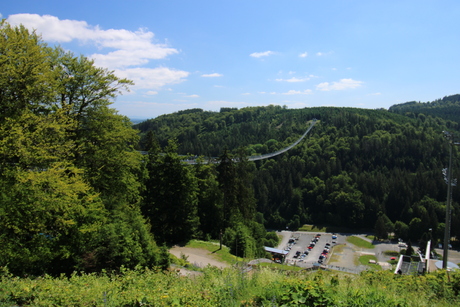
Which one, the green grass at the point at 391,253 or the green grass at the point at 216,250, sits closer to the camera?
the green grass at the point at 216,250

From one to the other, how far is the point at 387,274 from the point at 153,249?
8.52 m

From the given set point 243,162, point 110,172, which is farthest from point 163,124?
point 110,172

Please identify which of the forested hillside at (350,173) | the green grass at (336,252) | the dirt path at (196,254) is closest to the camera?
the dirt path at (196,254)

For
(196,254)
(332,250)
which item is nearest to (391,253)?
(332,250)

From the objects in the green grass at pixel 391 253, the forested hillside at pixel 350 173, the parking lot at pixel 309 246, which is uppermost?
the forested hillside at pixel 350 173

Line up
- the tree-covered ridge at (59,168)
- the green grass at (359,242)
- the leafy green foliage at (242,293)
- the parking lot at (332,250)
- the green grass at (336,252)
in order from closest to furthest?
the leafy green foliage at (242,293) → the tree-covered ridge at (59,168) → the parking lot at (332,250) → the green grass at (336,252) → the green grass at (359,242)

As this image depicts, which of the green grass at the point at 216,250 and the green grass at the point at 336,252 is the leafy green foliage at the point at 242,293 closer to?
the green grass at the point at 216,250

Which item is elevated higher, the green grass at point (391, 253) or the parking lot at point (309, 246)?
the green grass at point (391, 253)

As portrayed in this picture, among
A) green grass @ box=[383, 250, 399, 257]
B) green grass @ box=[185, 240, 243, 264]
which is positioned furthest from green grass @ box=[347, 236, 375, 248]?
green grass @ box=[185, 240, 243, 264]

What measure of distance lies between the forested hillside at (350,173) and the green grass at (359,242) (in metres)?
4.54

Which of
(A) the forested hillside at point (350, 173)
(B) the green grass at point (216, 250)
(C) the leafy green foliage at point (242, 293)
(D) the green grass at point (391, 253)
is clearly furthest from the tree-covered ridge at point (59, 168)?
(D) the green grass at point (391, 253)

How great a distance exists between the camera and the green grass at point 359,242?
215 feet

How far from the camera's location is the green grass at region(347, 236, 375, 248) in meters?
65.5

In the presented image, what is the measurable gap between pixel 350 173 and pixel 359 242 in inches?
1391
